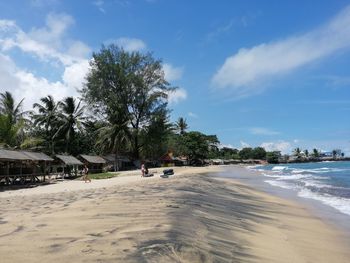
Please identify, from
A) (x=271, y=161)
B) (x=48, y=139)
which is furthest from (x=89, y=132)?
(x=271, y=161)

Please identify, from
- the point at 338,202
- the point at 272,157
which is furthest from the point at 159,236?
the point at 272,157

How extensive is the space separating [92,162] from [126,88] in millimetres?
12982

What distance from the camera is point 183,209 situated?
33.2ft

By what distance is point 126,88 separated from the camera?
52.1 m

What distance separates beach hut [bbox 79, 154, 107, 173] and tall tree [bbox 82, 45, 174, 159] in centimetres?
622

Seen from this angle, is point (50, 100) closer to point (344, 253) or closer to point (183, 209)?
point (183, 209)

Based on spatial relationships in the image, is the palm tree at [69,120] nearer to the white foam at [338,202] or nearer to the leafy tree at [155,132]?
the leafy tree at [155,132]

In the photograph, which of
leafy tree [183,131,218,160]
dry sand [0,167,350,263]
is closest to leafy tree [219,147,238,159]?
leafy tree [183,131,218,160]

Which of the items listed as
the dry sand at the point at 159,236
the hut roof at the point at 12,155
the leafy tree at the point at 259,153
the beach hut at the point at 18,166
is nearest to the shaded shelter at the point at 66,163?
the beach hut at the point at 18,166

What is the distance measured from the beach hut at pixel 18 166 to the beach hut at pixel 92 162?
11520 mm

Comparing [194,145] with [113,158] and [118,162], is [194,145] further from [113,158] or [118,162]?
[118,162]

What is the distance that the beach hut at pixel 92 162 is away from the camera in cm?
4244

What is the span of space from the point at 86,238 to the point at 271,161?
165m

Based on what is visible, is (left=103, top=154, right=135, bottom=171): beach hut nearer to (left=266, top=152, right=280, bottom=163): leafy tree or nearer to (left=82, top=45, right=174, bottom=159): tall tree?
(left=82, top=45, right=174, bottom=159): tall tree
